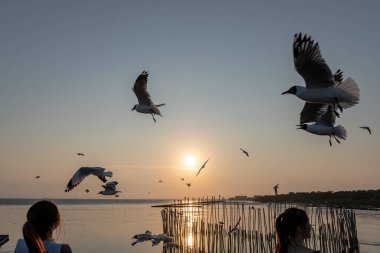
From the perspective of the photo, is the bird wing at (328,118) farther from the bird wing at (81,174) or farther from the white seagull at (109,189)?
the white seagull at (109,189)

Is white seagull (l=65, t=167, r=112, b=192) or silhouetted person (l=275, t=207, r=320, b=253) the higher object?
white seagull (l=65, t=167, r=112, b=192)

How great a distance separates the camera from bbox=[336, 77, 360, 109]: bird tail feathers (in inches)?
331

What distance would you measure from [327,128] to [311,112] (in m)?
0.98

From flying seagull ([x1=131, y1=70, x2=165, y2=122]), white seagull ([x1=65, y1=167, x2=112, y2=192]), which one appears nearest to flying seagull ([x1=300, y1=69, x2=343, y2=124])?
white seagull ([x1=65, y1=167, x2=112, y2=192])

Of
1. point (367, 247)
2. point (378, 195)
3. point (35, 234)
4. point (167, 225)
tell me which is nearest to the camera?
point (35, 234)

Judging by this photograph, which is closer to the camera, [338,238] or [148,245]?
[338,238]

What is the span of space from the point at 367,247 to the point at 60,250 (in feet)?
64.0

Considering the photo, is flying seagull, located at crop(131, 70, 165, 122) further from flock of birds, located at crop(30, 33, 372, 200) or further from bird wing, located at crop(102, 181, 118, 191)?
flock of birds, located at crop(30, 33, 372, 200)

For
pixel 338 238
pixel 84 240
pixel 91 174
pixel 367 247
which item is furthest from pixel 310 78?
pixel 84 240

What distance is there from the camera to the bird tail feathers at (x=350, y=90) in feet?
27.6

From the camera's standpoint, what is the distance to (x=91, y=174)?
9.58 metres

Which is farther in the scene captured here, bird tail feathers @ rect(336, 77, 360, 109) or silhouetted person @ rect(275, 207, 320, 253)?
bird tail feathers @ rect(336, 77, 360, 109)

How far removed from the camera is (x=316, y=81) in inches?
334

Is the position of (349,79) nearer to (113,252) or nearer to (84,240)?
(113,252)
